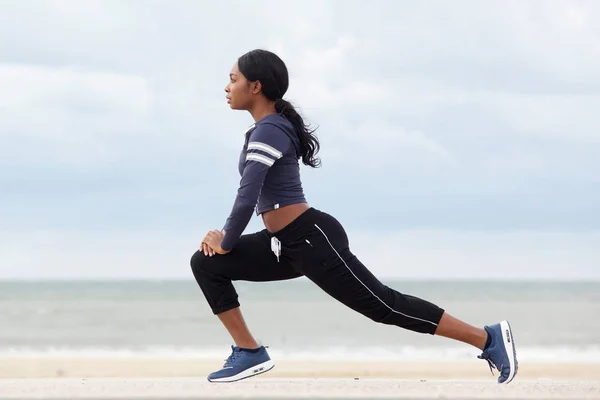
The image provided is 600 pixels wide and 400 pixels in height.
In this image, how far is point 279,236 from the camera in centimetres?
473

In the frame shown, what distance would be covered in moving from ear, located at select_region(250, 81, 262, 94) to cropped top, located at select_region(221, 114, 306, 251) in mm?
148

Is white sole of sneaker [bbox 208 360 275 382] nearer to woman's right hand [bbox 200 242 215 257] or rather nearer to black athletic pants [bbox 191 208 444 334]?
black athletic pants [bbox 191 208 444 334]

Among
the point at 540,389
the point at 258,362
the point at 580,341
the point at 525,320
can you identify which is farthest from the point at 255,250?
the point at 525,320

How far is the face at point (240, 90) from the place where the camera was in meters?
4.77

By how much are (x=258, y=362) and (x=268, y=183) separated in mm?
1018

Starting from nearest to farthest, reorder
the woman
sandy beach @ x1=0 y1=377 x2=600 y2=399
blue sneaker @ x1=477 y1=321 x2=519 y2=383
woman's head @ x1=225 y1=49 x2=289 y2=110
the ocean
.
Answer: sandy beach @ x1=0 y1=377 x2=600 y2=399 < the woman < woman's head @ x1=225 y1=49 x2=289 y2=110 < blue sneaker @ x1=477 y1=321 x2=519 y2=383 < the ocean

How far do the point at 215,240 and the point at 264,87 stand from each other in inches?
32.0

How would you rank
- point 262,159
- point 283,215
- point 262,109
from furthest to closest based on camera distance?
1. point 262,109
2. point 283,215
3. point 262,159

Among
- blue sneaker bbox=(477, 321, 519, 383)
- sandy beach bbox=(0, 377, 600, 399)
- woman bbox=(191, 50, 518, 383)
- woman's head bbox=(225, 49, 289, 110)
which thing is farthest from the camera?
blue sneaker bbox=(477, 321, 519, 383)

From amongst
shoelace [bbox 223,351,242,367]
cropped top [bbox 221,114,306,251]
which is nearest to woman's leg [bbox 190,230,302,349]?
cropped top [bbox 221,114,306,251]

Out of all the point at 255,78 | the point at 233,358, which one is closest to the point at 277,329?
the point at 233,358

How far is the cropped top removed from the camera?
15.0 feet

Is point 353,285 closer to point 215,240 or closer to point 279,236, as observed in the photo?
point 279,236

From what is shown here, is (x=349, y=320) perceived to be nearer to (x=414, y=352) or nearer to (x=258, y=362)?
(x=414, y=352)
